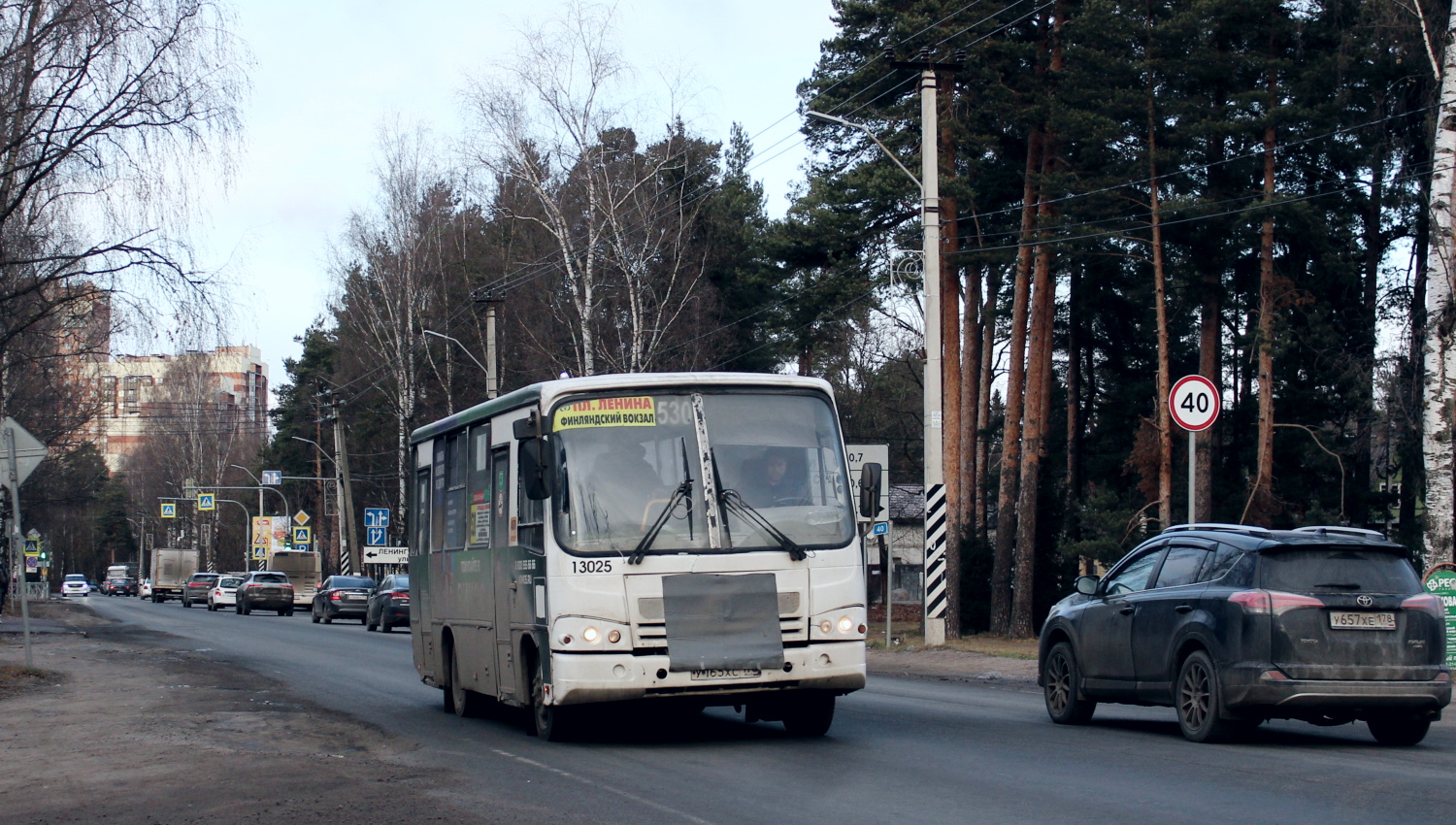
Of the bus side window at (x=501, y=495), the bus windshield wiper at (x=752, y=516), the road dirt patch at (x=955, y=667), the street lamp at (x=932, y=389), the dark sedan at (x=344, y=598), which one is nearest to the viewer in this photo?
the bus windshield wiper at (x=752, y=516)

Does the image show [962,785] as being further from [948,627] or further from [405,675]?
[948,627]

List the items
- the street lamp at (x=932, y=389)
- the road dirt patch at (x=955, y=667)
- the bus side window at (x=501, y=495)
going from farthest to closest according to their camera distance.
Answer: the street lamp at (x=932, y=389)
the road dirt patch at (x=955, y=667)
the bus side window at (x=501, y=495)

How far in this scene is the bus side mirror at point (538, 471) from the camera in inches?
462

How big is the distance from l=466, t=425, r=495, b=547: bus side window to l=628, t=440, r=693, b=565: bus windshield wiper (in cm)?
246

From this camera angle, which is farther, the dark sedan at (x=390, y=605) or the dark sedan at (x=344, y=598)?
the dark sedan at (x=344, y=598)

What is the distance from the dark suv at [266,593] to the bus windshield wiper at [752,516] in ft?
159

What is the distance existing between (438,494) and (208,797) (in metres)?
6.21

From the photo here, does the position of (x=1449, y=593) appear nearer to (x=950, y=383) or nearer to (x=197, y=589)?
(x=950, y=383)

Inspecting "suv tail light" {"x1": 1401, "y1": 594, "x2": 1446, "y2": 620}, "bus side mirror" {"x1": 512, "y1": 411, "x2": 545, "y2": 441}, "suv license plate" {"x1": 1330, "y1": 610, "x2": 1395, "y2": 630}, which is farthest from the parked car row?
"suv tail light" {"x1": 1401, "y1": 594, "x2": 1446, "y2": 620}

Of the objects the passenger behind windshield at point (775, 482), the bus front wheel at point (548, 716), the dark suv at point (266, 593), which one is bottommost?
the dark suv at point (266, 593)

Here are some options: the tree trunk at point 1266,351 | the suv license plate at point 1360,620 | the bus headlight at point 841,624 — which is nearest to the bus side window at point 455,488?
the bus headlight at point 841,624

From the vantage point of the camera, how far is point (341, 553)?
6912 centimetres

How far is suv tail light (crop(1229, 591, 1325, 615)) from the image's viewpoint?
11.1 m

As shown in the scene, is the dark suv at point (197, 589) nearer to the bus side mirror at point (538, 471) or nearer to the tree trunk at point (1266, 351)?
the tree trunk at point (1266, 351)
